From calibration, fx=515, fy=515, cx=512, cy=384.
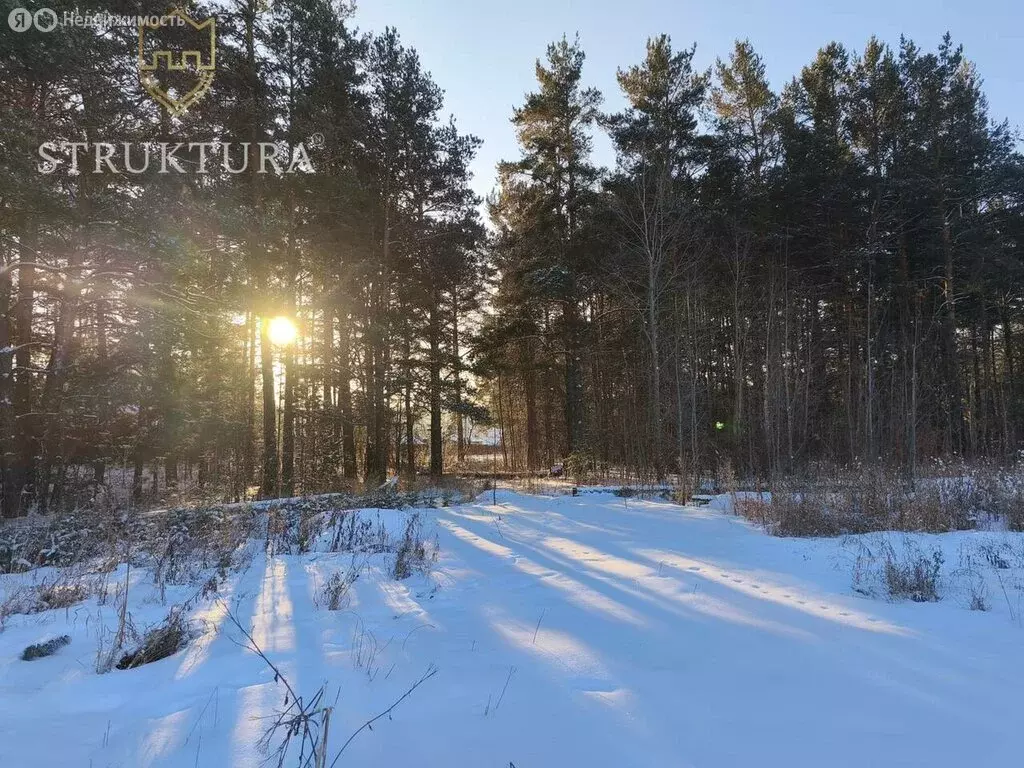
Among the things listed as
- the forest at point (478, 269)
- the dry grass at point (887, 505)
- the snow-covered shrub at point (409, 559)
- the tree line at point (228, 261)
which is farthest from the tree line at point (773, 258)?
the snow-covered shrub at point (409, 559)

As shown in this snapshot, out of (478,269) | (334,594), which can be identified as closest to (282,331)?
(478,269)

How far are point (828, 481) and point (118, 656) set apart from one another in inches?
413

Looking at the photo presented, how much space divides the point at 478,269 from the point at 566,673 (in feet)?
59.1

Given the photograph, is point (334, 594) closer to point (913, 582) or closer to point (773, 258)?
point (913, 582)

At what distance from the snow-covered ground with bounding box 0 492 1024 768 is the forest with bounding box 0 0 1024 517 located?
22.9ft

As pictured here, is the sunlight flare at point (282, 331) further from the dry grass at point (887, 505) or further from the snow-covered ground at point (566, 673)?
the dry grass at point (887, 505)

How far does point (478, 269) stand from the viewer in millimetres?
19750

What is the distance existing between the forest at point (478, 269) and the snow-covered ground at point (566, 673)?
6.97 meters

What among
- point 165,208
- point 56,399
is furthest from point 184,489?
point 165,208

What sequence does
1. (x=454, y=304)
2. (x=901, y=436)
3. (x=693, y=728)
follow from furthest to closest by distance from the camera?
(x=454, y=304) < (x=901, y=436) < (x=693, y=728)

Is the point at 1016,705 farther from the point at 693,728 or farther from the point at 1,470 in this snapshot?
the point at 1,470

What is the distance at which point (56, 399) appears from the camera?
979cm

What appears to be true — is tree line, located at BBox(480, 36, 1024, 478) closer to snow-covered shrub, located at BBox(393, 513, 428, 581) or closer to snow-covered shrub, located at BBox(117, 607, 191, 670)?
snow-covered shrub, located at BBox(393, 513, 428, 581)

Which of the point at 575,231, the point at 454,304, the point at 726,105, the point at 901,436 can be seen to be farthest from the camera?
the point at 454,304
